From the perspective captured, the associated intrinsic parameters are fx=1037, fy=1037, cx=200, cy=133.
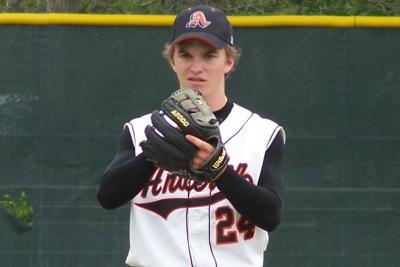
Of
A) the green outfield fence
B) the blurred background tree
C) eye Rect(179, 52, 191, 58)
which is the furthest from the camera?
the blurred background tree

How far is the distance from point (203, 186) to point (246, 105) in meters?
2.22

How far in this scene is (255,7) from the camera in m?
5.94

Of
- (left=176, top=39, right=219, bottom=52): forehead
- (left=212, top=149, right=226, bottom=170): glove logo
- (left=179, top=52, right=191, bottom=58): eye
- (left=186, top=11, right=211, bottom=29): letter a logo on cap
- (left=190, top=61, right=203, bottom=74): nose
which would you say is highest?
(left=186, top=11, right=211, bottom=29): letter a logo on cap

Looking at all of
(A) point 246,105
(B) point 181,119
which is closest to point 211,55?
(B) point 181,119

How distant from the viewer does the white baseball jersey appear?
288 centimetres

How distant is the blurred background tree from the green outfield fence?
0.81 meters

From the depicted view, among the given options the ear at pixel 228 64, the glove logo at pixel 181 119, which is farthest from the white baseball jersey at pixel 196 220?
the glove logo at pixel 181 119

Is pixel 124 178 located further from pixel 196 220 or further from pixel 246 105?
pixel 246 105

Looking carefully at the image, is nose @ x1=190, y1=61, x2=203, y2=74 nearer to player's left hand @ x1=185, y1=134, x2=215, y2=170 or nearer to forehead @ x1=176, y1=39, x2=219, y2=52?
forehead @ x1=176, y1=39, x2=219, y2=52

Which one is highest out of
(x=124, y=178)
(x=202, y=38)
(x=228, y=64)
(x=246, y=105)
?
(x=202, y=38)

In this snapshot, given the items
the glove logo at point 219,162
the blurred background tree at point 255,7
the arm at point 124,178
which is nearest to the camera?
the glove logo at point 219,162

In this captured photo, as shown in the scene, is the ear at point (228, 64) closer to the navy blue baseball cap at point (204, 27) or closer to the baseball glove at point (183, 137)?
the navy blue baseball cap at point (204, 27)

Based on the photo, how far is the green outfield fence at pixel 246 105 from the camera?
508 centimetres

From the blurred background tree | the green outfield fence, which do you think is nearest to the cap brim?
the green outfield fence
